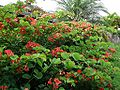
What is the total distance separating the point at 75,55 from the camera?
11.6ft

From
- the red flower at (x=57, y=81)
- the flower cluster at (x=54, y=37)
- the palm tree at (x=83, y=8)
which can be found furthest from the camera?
the palm tree at (x=83, y=8)

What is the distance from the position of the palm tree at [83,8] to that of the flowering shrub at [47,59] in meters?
7.73

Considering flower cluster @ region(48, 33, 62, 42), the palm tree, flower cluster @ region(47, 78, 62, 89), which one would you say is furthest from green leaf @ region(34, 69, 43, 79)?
the palm tree

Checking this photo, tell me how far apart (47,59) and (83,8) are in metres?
9.21

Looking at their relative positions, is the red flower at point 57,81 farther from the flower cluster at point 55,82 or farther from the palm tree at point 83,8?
the palm tree at point 83,8

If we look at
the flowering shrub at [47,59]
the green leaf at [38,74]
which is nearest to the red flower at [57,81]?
the flowering shrub at [47,59]

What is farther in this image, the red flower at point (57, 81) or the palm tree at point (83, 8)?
the palm tree at point (83, 8)

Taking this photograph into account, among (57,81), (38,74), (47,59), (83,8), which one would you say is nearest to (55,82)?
(57,81)

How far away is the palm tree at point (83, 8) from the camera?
41.1 feet

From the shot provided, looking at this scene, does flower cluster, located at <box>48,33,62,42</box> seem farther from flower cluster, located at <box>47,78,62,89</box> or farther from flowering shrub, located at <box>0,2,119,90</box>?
flower cluster, located at <box>47,78,62,89</box>

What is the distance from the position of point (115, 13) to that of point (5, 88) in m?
12.1

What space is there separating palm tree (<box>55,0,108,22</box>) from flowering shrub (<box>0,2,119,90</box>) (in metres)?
7.73

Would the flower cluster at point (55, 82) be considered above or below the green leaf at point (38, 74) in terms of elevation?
below

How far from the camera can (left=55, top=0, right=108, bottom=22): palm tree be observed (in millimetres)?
12516
